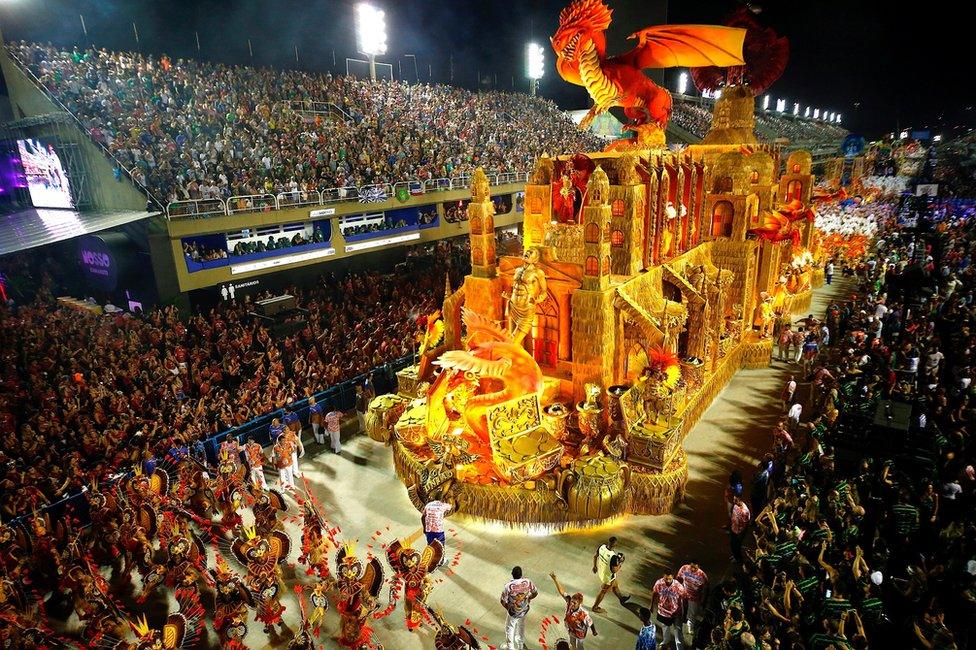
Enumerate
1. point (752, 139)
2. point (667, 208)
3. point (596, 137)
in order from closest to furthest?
point (667, 208) < point (752, 139) < point (596, 137)

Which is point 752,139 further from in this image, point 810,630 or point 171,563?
point 171,563

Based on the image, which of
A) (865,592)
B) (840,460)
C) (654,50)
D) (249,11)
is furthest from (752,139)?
(249,11)

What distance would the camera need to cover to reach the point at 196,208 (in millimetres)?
16984

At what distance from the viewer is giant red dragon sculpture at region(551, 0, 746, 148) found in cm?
1326

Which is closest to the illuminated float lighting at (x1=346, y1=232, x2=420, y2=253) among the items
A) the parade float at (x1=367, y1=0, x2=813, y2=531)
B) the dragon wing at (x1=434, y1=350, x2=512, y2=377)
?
the parade float at (x1=367, y1=0, x2=813, y2=531)

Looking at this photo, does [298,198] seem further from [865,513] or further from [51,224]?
[865,513]

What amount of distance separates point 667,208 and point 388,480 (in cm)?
1004

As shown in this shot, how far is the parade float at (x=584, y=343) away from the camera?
33.8 feet

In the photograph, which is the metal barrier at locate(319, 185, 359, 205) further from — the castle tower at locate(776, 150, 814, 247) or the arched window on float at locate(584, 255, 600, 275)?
the castle tower at locate(776, 150, 814, 247)

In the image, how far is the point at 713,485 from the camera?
11.3 meters

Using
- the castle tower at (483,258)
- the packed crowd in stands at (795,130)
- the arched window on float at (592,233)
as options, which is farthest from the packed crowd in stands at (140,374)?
the packed crowd in stands at (795,130)

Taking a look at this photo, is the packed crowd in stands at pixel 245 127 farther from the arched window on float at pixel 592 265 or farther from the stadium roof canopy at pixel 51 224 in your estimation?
the arched window on float at pixel 592 265

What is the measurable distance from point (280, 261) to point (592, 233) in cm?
1268

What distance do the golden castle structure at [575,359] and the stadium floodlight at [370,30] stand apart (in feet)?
71.5
